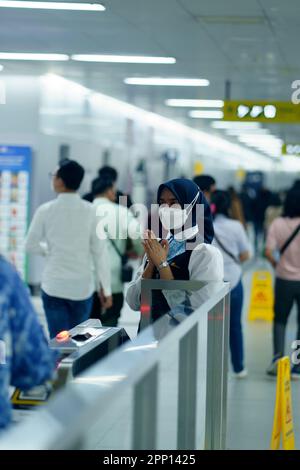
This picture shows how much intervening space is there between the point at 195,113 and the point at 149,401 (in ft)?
58.3

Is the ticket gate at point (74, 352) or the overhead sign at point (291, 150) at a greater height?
the overhead sign at point (291, 150)

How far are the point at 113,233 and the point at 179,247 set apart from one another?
138 inches

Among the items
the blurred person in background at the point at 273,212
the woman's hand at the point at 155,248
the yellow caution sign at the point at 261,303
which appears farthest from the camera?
the blurred person in background at the point at 273,212

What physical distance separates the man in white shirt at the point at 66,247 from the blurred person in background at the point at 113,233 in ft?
2.72

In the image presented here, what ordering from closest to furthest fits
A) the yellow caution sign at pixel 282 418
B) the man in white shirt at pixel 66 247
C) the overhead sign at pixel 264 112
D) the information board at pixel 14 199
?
the yellow caution sign at pixel 282 418 < the man in white shirt at pixel 66 247 < the overhead sign at pixel 264 112 < the information board at pixel 14 199

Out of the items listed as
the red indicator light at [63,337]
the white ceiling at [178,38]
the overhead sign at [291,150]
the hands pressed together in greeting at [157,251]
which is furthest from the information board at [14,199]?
the red indicator light at [63,337]

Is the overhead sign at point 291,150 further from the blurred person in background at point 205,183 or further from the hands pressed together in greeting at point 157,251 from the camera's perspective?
the hands pressed together in greeting at point 157,251

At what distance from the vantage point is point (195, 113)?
65.4ft

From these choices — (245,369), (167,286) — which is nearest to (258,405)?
(245,369)

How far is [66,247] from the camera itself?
6910 millimetres

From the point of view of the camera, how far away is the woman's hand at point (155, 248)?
4438 millimetres

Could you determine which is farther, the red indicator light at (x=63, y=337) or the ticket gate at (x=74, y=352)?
the red indicator light at (x=63, y=337)

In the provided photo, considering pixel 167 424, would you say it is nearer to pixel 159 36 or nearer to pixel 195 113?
pixel 159 36

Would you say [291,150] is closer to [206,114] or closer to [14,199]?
[206,114]
